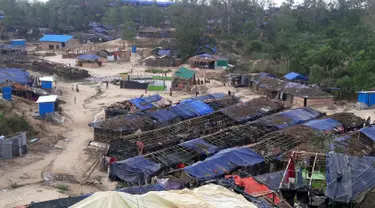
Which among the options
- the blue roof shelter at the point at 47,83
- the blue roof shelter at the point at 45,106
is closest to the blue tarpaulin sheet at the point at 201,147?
the blue roof shelter at the point at 45,106

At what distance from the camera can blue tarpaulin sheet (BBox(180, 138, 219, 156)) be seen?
20.7 metres

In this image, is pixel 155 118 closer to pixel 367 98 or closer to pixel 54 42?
pixel 367 98

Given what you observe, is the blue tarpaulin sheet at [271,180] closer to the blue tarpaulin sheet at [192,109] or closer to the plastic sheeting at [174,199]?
the plastic sheeting at [174,199]

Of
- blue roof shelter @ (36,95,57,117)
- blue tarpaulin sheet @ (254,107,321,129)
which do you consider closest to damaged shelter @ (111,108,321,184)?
blue tarpaulin sheet @ (254,107,321,129)

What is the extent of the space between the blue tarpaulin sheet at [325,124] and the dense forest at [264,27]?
10.3 meters

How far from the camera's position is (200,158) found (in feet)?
67.1

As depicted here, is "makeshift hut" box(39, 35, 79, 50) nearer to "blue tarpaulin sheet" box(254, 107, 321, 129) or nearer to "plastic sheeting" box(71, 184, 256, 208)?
"blue tarpaulin sheet" box(254, 107, 321, 129)

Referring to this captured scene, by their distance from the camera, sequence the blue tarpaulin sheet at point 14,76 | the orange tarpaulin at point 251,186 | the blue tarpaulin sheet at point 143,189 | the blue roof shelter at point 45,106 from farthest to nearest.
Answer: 1. the blue tarpaulin sheet at point 14,76
2. the blue roof shelter at point 45,106
3. the blue tarpaulin sheet at point 143,189
4. the orange tarpaulin at point 251,186

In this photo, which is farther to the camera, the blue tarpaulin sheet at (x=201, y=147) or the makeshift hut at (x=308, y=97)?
the makeshift hut at (x=308, y=97)

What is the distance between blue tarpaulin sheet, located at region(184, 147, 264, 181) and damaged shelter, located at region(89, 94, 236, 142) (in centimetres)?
662

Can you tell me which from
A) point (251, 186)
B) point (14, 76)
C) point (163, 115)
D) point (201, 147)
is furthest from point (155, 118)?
point (14, 76)

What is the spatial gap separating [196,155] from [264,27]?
48948 mm

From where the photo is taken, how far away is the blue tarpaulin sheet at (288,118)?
2498 centimetres

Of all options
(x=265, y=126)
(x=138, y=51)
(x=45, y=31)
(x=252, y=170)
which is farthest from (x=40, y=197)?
(x=45, y=31)
